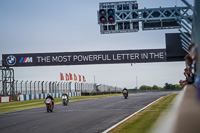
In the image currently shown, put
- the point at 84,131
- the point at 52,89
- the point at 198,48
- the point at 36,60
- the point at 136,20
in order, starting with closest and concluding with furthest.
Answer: the point at 198,48 < the point at 84,131 < the point at 136,20 < the point at 36,60 < the point at 52,89

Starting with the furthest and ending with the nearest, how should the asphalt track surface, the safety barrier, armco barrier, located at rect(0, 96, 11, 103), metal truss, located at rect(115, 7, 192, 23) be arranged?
armco barrier, located at rect(0, 96, 11, 103), metal truss, located at rect(115, 7, 192, 23), the asphalt track surface, the safety barrier

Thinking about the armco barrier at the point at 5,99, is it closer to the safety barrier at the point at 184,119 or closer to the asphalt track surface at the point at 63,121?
the asphalt track surface at the point at 63,121

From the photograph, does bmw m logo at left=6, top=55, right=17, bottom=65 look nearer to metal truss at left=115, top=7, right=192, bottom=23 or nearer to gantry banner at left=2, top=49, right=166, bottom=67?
gantry banner at left=2, top=49, right=166, bottom=67

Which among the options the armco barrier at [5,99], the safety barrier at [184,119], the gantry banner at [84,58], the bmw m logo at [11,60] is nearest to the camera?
the safety barrier at [184,119]

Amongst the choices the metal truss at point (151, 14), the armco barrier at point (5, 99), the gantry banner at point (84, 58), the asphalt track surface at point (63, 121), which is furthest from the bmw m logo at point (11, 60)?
the metal truss at point (151, 14)

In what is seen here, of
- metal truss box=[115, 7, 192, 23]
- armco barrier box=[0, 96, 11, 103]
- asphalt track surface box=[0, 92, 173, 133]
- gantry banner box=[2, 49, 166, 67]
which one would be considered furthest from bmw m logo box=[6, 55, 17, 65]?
metal truss box=[115, 7, 192, 23]

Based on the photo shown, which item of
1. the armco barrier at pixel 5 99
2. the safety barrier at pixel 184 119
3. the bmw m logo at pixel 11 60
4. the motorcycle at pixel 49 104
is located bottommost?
the armco barrier at pixel 5 99

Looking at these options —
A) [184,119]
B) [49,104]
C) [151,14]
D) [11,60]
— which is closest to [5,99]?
[11,60]

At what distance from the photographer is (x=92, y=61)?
44938mm

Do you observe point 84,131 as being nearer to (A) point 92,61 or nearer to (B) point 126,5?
(B) point 126,5

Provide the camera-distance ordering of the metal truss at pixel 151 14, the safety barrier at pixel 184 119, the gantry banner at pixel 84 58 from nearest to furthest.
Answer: the safety barrier at pixel 184 119 → the metal truss at pixel 151 14 → the gantry banner at pixel 84 58

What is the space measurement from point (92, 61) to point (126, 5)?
2369cm

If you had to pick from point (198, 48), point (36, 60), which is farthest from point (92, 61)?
point (198, 48)

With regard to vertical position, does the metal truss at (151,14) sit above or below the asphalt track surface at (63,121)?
above
